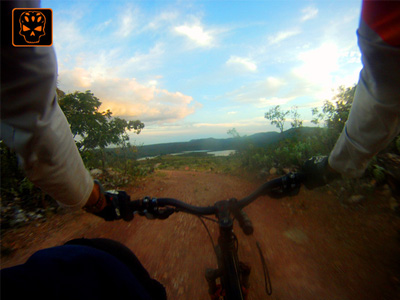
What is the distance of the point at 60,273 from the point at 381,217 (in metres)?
4.86

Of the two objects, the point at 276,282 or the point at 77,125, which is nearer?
the point at 276,282

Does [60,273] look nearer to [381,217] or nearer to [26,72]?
[26,72]

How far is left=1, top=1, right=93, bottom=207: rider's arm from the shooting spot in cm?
56

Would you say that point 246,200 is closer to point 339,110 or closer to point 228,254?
point 228,254

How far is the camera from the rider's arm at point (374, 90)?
0.59m

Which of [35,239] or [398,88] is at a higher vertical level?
[398,88]

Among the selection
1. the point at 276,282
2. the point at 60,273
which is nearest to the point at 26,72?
the point at 60,273

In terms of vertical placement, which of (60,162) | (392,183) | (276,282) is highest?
(60,162)

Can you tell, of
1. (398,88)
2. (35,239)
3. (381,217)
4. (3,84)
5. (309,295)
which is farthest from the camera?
(35,239)

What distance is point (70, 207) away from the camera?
972 millimetres

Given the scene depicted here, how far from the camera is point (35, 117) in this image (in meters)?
0.65

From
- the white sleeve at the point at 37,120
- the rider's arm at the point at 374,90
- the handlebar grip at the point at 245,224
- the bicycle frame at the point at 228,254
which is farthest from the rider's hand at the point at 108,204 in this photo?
the rider's arm at the point at 374,90

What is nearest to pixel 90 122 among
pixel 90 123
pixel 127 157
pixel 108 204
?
pixel 90 123

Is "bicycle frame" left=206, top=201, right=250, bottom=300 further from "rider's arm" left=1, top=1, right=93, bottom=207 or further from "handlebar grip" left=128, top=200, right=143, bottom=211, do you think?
"rider's arm" left=1, top=1, right=93, bottom=207
